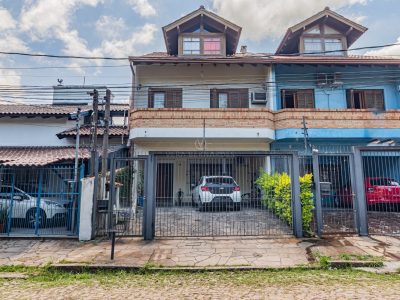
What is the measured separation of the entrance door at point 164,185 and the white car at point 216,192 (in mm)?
808

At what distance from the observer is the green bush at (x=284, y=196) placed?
768 cm

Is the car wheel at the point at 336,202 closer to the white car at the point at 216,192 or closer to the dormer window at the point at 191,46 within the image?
the white car at the point at 216,192

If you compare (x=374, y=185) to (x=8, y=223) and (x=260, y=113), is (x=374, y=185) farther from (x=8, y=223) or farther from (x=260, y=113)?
(x=8, y=223)

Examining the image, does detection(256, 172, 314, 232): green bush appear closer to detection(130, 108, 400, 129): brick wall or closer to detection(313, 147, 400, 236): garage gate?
detection(313, 147, 400, 236): garage gate

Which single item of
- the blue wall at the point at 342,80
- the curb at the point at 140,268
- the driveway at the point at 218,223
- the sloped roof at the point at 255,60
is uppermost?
the sloped roof at the point at 255,60

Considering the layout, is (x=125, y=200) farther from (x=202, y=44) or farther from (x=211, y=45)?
(x=211, y=45)

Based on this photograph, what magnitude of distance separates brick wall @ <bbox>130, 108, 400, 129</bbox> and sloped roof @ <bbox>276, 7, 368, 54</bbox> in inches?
214

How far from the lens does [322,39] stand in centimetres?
1562

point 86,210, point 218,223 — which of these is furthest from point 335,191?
point 86,210

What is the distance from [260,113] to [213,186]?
5.85m

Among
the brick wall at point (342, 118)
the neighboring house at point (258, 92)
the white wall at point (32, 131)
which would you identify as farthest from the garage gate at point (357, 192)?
the white wall at point (32, 131)

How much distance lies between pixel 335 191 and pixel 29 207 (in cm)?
969

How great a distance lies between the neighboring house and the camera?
1297cm

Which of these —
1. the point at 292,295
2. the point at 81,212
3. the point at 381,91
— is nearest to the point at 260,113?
the point at 381,91
